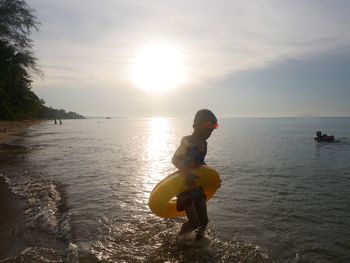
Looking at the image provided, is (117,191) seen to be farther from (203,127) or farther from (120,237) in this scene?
(203,127)

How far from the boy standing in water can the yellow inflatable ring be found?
0.44 feet

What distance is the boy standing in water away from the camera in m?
5.59

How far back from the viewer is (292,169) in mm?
17422

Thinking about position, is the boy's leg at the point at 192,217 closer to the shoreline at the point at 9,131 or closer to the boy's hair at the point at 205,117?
the boy's hair at the point at 205,117

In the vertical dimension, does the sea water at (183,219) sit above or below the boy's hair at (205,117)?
below

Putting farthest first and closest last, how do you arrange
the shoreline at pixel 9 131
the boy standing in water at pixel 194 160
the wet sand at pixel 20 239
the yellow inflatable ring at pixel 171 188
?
the shoreline at pixel 9 131, the yellow inflatable ring at pixel 171 188, the boy standing in water at pixel 194 160, the wet sand at pixel 20 239

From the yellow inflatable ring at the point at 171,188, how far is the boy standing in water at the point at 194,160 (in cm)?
13

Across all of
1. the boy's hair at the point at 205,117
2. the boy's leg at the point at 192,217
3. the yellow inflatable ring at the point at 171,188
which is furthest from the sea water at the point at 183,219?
the boy's hair at the point at 205,117

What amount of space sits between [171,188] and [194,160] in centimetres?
65

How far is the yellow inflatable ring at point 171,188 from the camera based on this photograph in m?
5.75

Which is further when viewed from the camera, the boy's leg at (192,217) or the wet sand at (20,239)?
the boy's leg at (192,217)

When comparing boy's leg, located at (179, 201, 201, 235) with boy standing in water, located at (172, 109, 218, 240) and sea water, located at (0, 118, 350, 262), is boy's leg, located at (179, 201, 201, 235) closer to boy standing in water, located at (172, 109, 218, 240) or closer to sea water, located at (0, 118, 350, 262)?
boy standing in water, located at (172, 109, 218, 240)

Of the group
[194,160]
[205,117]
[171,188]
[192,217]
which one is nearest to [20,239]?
[171,188]

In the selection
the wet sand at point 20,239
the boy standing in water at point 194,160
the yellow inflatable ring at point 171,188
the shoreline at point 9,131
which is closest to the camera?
the wet sand at point 20,239
